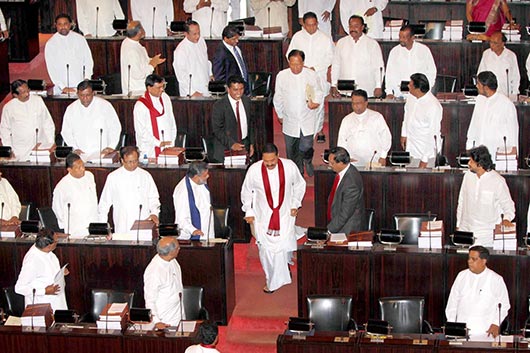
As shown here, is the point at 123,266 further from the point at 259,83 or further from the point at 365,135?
the point at 259,83

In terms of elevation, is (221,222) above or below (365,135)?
below

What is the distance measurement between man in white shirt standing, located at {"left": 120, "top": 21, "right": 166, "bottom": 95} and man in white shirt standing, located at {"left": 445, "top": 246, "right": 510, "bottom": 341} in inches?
192

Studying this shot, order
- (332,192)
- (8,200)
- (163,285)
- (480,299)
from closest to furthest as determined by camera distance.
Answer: (480,299) < (163,285) < (332,192) < (8,200)

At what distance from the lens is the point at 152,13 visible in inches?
575

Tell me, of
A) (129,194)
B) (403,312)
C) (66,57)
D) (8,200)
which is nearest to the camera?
(403,312)

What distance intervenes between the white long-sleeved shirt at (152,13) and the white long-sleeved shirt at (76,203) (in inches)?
168

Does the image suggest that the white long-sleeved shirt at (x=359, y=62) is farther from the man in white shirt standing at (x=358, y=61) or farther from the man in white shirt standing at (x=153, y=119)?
the man in white shirt standing at (x=153, y=119)

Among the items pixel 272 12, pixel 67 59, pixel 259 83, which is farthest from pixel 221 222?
pixel 272 12

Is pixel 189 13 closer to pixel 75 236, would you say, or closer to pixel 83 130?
pixel 83 130

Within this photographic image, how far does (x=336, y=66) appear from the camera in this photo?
504 inches

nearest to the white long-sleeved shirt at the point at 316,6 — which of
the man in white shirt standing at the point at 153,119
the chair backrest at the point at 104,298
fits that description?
the man in white shirt standing at the point at 153,119

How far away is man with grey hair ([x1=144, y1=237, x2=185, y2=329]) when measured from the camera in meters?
9.55

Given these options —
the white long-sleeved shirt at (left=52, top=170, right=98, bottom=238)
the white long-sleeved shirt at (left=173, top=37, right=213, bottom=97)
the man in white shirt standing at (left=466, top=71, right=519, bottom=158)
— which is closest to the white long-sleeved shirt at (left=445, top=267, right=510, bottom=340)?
the man in white shirt standing at (left=466, top=71, right=519, bottom=158)

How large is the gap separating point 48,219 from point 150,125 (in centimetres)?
143
